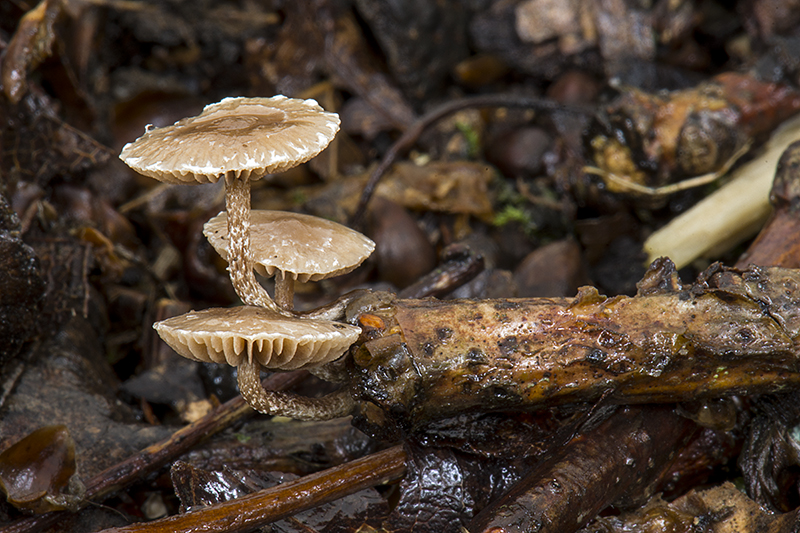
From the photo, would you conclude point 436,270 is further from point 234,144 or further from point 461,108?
point 461,108

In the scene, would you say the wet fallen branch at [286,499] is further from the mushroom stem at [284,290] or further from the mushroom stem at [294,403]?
the mushroom stem at [284,290]

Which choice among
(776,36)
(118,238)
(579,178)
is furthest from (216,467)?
(776,36)

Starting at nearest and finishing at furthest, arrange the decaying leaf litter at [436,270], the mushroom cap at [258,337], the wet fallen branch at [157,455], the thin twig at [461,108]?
the mushroom cap at [258,337] → the decaying leaf litter at [436,270] → the wet fallen branch at [157,455] → the thin twig at [461,108]

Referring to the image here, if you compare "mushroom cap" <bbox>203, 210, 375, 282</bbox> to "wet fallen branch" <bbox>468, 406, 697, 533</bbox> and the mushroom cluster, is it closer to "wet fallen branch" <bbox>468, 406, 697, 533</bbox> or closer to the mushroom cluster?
the mushroom cluster

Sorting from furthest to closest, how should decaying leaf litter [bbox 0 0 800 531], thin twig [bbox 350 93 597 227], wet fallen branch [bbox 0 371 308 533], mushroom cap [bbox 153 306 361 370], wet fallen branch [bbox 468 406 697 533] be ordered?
1. thin twig [bbox 350 93 597 227]
2. wet fallen branch [bbox 0 371 308 533]
3. decaying leaf litter [bbox 0 0 800 531]
4. wet fallen branch [bbox 468 406 697 533]
5. mushroom cap [bbox 153 306 361 370]

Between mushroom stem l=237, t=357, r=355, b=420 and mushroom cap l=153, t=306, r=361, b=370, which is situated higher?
mushroom cap l=153, t=306, r=361, b=370

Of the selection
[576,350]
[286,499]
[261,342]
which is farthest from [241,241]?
[576,350]

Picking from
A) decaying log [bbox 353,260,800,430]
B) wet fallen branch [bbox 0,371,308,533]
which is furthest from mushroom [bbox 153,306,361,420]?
wet fallen branch [bbox 0,371,308,533]

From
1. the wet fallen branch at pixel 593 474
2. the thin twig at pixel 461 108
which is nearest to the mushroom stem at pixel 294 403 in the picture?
the wet fallen branch at pixel 593 474
